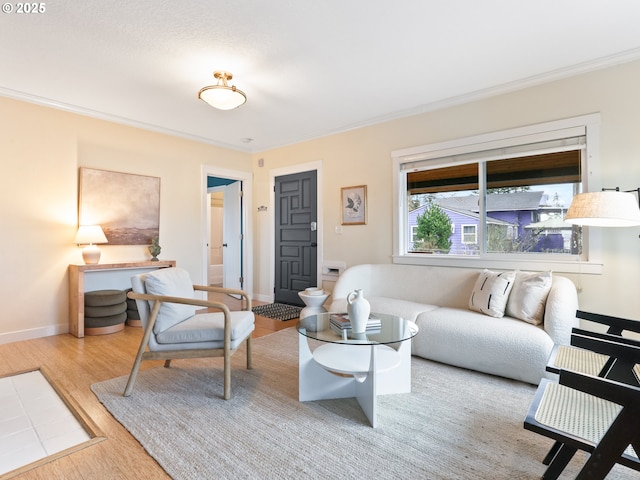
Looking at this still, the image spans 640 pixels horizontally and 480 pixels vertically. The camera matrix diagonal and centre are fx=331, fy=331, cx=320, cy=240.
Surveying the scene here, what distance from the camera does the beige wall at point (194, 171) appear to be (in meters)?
2.72

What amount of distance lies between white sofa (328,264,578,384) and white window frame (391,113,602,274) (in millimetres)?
223

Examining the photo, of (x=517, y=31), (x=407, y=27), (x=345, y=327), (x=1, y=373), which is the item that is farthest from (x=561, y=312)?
(x=1, y=373)

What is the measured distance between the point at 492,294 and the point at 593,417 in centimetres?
162

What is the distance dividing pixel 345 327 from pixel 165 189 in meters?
3.52

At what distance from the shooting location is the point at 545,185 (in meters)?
3.14

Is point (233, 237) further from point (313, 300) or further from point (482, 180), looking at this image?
point (482, 180)

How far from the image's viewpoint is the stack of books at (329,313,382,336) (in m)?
2.15

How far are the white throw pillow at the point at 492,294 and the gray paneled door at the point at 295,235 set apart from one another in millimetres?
2387

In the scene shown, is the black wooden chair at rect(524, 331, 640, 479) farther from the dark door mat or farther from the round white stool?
the dark door mat

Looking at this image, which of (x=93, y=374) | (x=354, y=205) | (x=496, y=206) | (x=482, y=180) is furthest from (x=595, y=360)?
(x=93, y=374)

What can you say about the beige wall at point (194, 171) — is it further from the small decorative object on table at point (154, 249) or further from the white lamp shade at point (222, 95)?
the white lamp shade at point (222, 95)

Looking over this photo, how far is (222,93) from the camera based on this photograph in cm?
288

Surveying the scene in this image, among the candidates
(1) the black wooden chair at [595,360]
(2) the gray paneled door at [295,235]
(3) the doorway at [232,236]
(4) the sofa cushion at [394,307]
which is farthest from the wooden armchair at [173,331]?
(3) the doorway at [232,236]

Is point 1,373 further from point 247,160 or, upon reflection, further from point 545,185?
point 545,185
